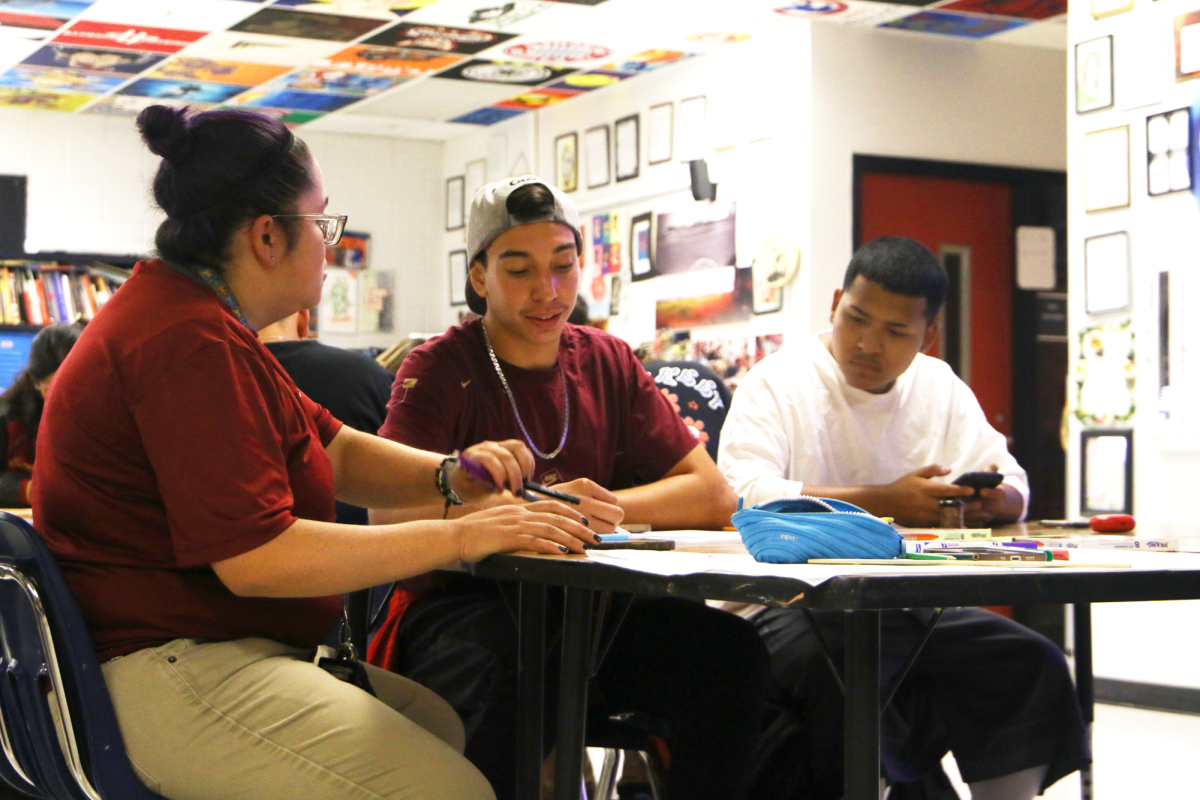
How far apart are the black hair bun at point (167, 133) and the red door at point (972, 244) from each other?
5032mm

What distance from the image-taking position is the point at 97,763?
1464 mm

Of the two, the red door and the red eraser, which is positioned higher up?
the red door

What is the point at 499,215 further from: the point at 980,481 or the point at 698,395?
the point at 698,395

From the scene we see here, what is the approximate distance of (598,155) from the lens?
25.3 ft

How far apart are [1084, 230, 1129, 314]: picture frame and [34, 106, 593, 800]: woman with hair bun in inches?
140

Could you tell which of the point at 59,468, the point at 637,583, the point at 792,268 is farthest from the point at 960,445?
the point at 792,268

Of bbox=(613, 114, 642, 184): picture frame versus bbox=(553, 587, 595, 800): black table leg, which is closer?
bbox=(553, 587, 595, 800): black table leg

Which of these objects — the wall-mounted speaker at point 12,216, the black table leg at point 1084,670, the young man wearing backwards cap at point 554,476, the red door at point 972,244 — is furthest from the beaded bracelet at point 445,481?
the wall-mounted speaker at point 12,216

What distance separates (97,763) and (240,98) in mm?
6844

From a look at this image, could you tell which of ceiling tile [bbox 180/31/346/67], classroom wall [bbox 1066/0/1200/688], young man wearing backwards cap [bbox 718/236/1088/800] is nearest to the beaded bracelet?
young man wearing backwards cap [bbox 718/236/1088/800]

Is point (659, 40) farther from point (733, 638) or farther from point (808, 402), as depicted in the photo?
Answer: point (733, 638)

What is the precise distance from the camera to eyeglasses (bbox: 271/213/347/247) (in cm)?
168

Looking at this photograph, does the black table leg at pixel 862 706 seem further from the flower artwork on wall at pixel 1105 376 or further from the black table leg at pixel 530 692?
the flower artwork on wall at pixel 1105 376

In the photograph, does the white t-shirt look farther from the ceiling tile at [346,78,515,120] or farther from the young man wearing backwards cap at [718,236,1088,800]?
the ceiling tile at [346,78,515,120]
